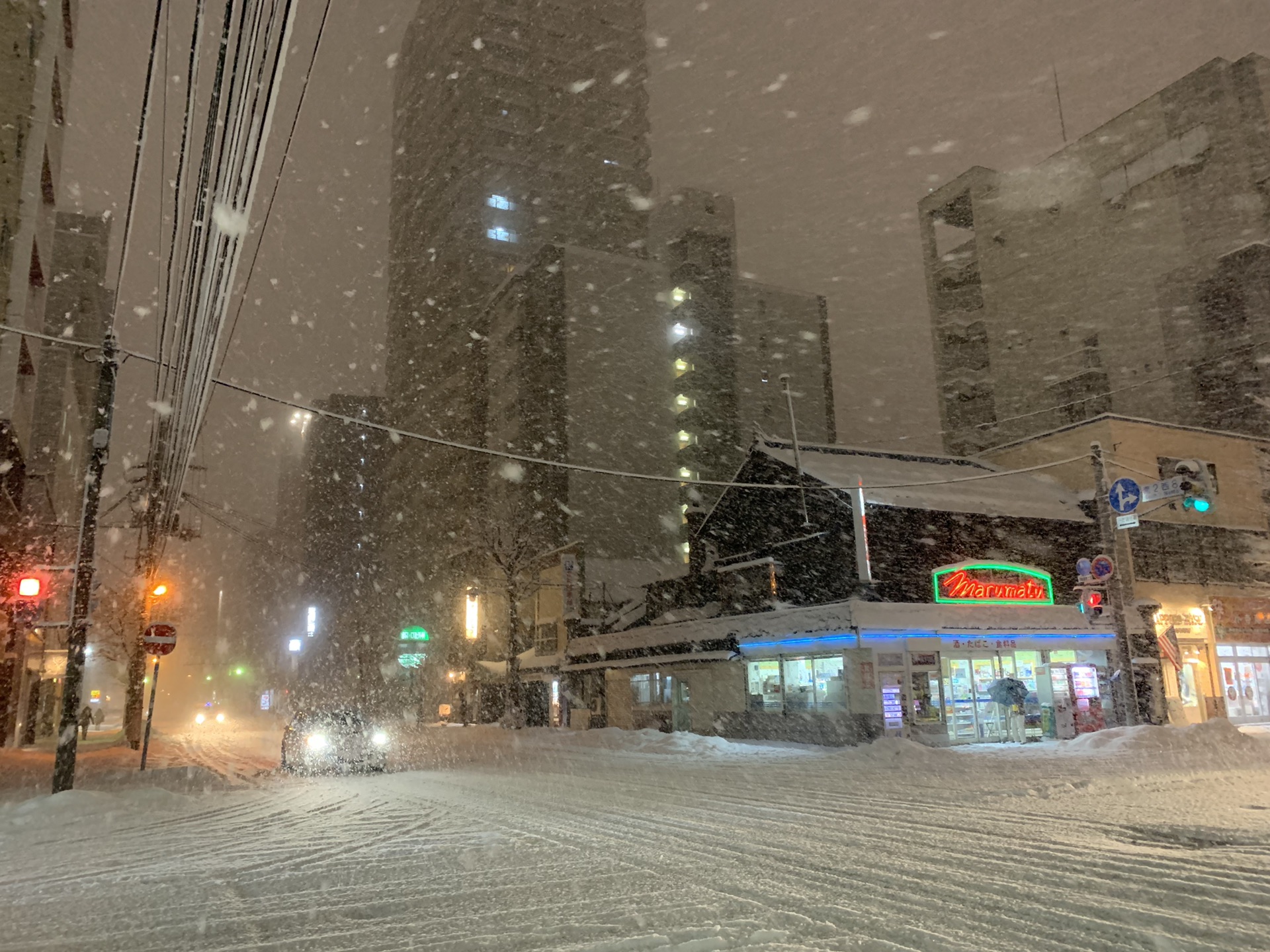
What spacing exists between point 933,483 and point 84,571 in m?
19.2

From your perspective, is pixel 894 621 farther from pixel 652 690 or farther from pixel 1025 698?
pixel 652 690

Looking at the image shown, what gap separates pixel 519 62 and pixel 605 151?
1748cm

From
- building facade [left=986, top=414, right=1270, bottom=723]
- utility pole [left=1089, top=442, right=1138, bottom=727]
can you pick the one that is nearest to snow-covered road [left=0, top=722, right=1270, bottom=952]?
utility pole [left=1089, top=442, right=1138, bottom=727]

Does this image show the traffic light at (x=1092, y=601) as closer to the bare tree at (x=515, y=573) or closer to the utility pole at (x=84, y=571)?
the utility pole at (x=84, y=571)

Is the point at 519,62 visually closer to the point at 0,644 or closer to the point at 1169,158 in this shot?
the point at 1169,158

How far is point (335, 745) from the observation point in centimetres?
1733

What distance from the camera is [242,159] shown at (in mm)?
6918

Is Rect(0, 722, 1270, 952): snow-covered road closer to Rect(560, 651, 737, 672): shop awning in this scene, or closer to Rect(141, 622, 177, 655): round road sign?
Rect(141, 622, 177, 655): round road sign

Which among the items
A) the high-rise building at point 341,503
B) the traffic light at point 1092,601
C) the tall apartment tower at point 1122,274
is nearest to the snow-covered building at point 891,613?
the traffic light at point 1092,601

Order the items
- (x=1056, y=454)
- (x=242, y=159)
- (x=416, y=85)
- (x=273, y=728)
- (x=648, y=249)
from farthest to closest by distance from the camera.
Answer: (x=416, y=85)
(x=648, y=249)
(x=273, y=728)
(x=1056, y=454)
(x=242, y=159)

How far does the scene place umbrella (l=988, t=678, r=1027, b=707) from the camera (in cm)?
2202

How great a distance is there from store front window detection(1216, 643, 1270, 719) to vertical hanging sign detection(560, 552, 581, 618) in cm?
2385

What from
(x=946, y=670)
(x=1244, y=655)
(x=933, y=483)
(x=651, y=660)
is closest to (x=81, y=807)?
(x=933, y=483)

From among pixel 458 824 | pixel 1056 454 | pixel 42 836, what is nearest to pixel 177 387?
pixel 42 836
